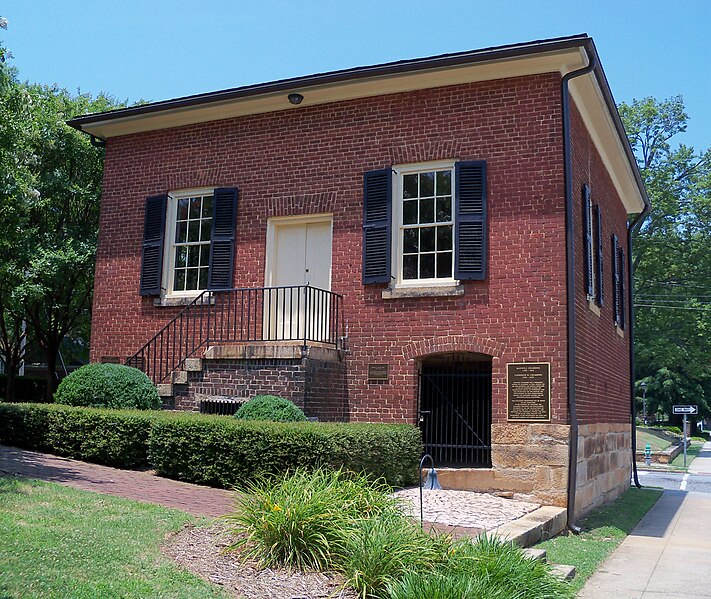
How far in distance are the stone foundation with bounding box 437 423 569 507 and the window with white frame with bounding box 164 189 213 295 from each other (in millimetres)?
5685

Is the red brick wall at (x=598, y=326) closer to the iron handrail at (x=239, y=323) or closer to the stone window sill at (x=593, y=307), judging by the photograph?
the stone window sill at (x=593, y=307)

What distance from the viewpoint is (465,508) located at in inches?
379

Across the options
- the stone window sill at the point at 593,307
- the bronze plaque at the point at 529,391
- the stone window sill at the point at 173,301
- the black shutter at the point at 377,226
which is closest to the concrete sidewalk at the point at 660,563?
the bronze plaque at the point at 529,391

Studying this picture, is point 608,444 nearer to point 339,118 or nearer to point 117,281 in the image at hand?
point 339,118

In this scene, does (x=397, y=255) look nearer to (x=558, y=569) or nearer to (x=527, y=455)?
(x=527, y=455)

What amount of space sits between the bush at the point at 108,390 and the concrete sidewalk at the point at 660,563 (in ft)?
22.3

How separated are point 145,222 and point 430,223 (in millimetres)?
5472

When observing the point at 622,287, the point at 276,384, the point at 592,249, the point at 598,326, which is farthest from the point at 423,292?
the point at 622,287

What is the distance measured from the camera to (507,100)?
38.9ft

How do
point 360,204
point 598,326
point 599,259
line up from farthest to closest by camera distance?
point 599,259, point 598,326, point 360,204

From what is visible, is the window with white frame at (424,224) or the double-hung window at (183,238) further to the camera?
the double-hung window at (183,238)

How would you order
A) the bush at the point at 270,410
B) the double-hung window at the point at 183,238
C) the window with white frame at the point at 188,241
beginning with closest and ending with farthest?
the bush at the point at 270,410 → the double-hung window at the point at 183,238 → the window with white frame at the point at 188,241

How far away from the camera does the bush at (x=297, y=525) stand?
6.19 meters

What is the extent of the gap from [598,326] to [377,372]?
13.9 ft
